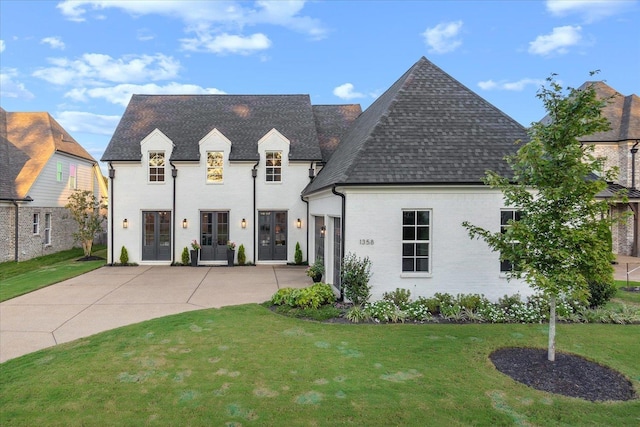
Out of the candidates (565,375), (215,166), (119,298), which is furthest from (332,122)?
(565,375)

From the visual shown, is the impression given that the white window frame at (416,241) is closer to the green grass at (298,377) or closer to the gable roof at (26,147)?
the green grass at (298,377)

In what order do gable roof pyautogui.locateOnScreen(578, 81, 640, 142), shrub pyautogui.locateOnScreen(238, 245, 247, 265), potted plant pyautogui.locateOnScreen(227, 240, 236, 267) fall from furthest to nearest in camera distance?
gable roof pyautogui.locateOnScreen(578, 81, 640, 142)
shrub pyautogui.locateOnScreen(238, 245, 247, 265)
potted plant pyautogui.locateOnScreen(227, 240, 236, 267)

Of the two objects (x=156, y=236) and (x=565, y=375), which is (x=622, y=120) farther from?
(x=156, y=236)

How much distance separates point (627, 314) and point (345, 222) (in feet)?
24.8

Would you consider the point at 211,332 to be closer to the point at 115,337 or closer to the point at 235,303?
the point at 115,337

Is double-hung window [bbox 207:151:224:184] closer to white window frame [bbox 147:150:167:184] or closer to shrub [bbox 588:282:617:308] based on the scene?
white window frame [bbox 147:150:167:184]

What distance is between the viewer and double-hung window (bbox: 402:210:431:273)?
9812 mm

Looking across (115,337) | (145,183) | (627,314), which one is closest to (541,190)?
(627,314)

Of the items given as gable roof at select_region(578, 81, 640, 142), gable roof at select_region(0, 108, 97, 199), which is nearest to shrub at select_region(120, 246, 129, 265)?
gable roof at select_region(0, 108, 97, 199)

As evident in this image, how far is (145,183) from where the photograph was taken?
17688 millimetres

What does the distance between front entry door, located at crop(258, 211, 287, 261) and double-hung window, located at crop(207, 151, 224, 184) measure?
297 cm

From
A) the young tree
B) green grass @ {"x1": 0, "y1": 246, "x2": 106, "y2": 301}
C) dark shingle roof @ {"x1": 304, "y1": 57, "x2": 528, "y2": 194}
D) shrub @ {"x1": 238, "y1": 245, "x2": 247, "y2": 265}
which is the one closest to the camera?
the young tree

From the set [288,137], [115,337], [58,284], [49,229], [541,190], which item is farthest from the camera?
[49,229]

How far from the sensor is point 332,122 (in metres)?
21.8
